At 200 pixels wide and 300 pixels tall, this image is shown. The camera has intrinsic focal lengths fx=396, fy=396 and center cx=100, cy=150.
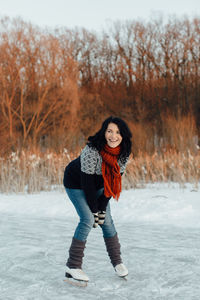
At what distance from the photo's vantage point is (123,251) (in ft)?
12.3

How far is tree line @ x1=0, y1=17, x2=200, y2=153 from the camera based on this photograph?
57.1 feet

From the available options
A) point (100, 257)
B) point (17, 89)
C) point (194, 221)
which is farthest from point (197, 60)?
point (100, 257)

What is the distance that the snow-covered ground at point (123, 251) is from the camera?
2.64 m

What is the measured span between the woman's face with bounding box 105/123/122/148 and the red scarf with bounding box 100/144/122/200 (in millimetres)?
37

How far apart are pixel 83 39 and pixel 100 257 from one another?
2579cm

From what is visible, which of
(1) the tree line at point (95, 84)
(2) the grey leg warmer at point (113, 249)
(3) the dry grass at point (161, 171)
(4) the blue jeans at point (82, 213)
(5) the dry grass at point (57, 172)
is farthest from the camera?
(1) the tree line at point (95, 84)

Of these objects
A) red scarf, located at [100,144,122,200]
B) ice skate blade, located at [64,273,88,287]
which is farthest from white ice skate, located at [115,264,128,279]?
red scarf, located at [100,144,122,200]

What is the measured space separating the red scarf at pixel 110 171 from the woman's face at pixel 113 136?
1.5 inches

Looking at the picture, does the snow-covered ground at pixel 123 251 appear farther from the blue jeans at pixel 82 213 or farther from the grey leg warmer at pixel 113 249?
the blue jeans at pixel 82 213

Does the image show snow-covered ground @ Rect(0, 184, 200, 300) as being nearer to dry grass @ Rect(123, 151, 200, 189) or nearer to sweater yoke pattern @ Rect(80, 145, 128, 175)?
sweater yoke pattern @ Rect(80, 145, 128, 175)

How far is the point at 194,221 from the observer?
5.26 meters

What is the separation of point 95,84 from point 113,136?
24.2 metres

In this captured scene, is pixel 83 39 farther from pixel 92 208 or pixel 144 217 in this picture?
pixel 92 208

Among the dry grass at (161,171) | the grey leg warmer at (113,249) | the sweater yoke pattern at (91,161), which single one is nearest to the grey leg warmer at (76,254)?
the grey leg warmer at (113,249)
